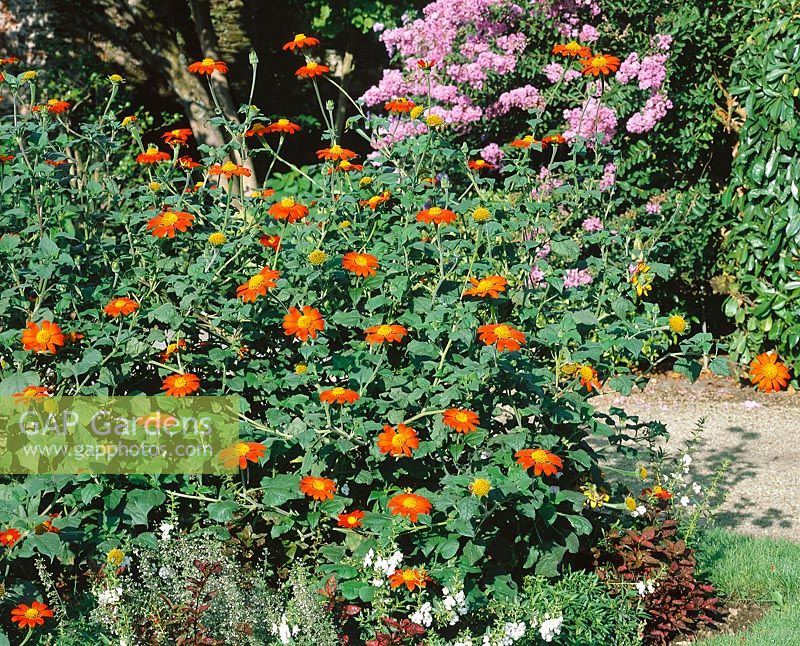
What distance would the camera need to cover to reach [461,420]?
278 cm

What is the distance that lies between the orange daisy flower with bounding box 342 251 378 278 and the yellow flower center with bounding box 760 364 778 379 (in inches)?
53.3

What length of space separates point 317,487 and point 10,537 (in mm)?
844

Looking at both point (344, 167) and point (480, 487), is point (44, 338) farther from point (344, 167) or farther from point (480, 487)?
point (480, 487)

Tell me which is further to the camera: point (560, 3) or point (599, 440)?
point (560, 3)

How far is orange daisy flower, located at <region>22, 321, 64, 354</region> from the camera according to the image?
9.45ft

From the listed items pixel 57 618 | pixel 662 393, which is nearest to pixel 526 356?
pixel 57 618

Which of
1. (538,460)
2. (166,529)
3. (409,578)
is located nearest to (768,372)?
(538,460)

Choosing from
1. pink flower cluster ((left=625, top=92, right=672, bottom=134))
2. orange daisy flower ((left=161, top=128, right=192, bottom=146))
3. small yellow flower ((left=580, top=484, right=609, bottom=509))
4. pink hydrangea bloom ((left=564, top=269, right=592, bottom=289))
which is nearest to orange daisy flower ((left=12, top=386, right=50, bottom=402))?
orange daisy flower ((left=161, top=128, right=192, bottom=146))

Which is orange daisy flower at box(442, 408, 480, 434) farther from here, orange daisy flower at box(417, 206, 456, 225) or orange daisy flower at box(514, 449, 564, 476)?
orange daisy flower at box(417, 206, 456, 225)

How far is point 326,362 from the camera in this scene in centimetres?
353

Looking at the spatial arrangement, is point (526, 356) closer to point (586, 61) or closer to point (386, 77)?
point (586, 61)

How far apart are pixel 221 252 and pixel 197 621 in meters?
1.24

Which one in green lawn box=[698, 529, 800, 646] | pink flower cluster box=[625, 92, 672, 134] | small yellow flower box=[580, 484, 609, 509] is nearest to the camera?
small yellow flower box=[580, 484, 609, 509]

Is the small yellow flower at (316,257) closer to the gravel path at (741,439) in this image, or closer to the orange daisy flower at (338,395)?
the orange daisy flower at (338,395)
